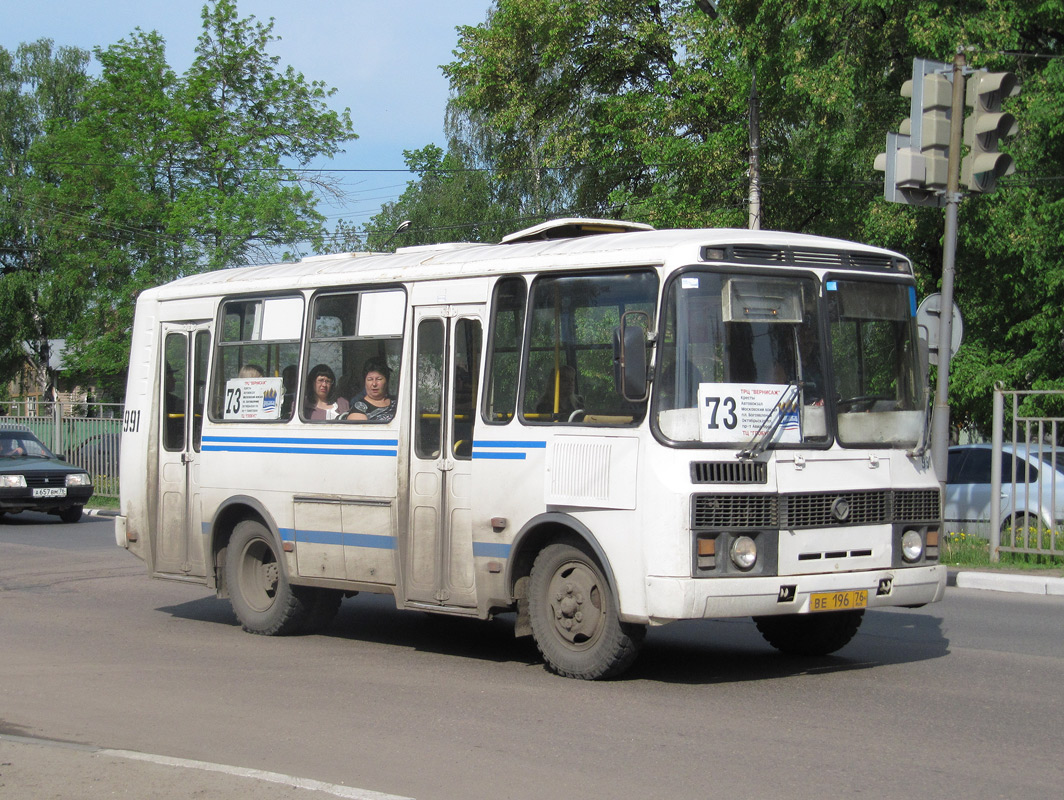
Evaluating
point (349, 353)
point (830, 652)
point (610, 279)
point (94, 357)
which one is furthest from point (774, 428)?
point (94, 357)

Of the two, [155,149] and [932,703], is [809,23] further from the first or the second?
[155,149]

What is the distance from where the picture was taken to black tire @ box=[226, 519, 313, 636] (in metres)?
10.7

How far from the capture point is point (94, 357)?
137ft

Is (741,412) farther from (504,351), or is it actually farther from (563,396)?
(504,351)

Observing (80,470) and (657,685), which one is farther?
(80,470)

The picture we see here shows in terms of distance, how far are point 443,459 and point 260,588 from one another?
260 centimetres

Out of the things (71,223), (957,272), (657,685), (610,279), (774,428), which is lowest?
(657,685)

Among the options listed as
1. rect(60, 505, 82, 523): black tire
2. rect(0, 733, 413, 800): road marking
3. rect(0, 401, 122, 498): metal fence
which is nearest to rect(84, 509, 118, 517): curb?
rect(0, 401, 122, 498): metal fence

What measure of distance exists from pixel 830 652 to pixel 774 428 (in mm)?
2288

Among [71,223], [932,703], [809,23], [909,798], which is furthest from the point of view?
[71,223]

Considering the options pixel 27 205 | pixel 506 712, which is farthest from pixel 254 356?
pixel 27 205

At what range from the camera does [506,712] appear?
24.7 ft

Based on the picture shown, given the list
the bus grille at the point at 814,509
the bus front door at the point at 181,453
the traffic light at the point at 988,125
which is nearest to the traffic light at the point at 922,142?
the traffic light at the point at 988,125

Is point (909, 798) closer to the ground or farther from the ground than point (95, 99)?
closer to the ground
